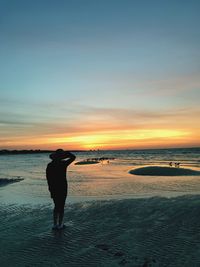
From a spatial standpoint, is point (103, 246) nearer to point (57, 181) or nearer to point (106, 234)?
point (106, 234)

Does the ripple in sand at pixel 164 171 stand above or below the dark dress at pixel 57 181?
below

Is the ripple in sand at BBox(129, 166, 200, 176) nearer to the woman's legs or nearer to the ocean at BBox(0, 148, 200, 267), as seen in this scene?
the ocean at BBox(0, 148, 200, 267)

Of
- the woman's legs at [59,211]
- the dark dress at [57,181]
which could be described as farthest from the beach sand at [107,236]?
the dark dress at [57,181]

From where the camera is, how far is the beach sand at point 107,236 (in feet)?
21.0

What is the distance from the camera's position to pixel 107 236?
313 inches

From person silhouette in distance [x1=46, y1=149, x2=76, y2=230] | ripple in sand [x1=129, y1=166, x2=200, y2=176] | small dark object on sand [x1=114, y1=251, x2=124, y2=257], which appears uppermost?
person silhouette in distance [x1=46, y1=149, x2=76, y2=230]

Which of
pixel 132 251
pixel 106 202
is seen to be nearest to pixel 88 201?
pixel 106 202

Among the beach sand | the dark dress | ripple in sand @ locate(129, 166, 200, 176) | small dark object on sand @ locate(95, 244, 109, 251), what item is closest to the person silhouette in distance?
the dark dress

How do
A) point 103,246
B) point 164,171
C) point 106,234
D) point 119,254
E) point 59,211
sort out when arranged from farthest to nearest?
point 164,171
point 59,211
point 106,234
point 103,246
point 119,254

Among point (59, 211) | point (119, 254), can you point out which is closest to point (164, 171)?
point (59, 211)

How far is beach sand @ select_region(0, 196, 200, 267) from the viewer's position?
639cm

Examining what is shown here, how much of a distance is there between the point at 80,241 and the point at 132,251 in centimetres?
149

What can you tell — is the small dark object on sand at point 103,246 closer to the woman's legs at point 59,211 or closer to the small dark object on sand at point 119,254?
the small dark object on sand at point 119,254

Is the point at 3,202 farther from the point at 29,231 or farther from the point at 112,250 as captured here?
the point at 112,250
